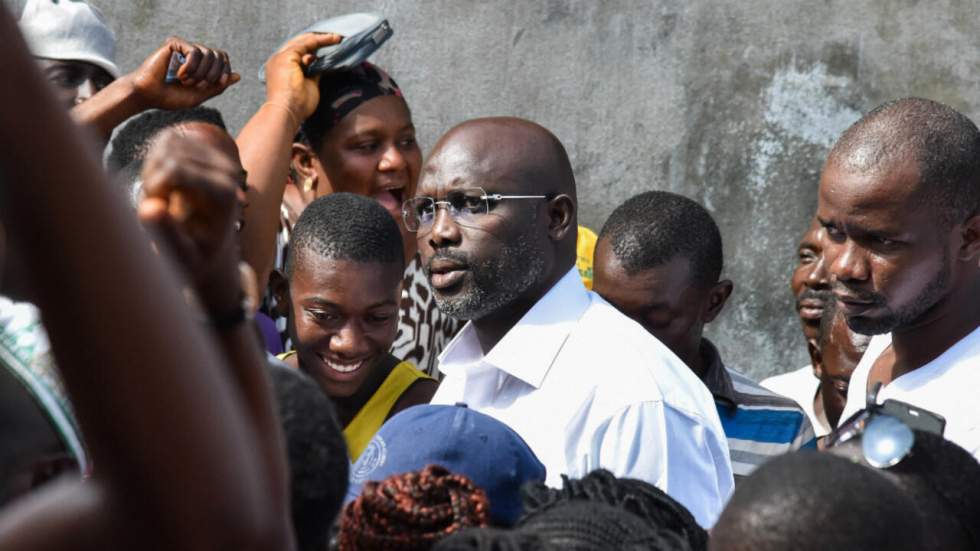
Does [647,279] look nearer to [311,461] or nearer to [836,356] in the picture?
[836,356]

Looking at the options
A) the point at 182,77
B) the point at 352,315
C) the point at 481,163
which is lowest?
the point at 352,315

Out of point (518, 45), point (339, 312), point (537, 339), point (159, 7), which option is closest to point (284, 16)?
point (159, 7)

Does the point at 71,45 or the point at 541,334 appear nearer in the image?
the point at 541,334

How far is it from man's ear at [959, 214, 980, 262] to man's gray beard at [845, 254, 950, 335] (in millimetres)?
75

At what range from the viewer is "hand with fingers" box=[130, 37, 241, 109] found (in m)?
4.17

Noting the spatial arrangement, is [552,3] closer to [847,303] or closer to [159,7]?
[159,7]

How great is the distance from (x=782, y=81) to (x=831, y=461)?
460 centimetres

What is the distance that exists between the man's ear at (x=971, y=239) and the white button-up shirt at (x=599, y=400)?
71 cm

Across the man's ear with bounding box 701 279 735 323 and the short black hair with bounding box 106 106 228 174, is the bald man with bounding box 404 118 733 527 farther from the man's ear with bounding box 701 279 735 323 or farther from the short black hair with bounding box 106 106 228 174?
the man's ear with bounding box 701 279 735 323

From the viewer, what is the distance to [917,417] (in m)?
2.57

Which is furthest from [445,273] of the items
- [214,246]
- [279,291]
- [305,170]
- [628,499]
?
[214,246]

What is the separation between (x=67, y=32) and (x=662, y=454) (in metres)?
2.34

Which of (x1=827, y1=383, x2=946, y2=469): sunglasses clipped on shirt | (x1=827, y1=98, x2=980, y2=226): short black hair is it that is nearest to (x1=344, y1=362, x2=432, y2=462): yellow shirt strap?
(x1=827, y1=98, x2=980, y2=226): short black hair

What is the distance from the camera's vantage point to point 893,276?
3.44 m
